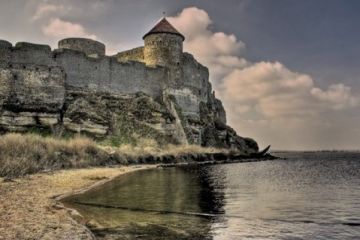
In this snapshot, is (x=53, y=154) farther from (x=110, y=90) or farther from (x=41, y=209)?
(x=110, y=90)

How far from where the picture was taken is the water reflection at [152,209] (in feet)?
27.3

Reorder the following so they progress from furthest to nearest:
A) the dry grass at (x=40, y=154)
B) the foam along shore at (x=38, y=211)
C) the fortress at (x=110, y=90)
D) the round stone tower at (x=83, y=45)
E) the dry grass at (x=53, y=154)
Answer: the round stone tower at (x=83, y=45)
the fortress at (x=110, y=90)
the dry grass at (x=53, y=154)
the dry grass at (x=40, y=154)
the foam along shore at (x=38, y=211)

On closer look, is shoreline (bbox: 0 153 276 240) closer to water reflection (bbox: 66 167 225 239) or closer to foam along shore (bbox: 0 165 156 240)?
foam along shore (bbox: 0 165 156 240)

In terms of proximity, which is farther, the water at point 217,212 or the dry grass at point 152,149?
the dry grass at point 152,149

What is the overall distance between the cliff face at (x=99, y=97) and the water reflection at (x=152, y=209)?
15356mm

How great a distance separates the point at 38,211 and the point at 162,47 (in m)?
31.0

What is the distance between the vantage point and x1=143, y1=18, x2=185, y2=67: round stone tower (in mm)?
39031

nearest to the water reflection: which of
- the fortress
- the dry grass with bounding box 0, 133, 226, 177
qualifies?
the dry grass with bounding box 0, 133, 226, 177

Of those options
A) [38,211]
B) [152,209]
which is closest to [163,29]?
[152,209]

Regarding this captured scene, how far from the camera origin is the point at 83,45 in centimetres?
3728

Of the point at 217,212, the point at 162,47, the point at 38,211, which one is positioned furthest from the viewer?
the point at 162,47

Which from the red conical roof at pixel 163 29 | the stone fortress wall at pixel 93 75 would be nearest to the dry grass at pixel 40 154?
the stone fortress wall at pixel 93 75

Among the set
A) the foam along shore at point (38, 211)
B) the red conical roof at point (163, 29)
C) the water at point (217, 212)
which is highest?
the red conical roof at point (163, 29)

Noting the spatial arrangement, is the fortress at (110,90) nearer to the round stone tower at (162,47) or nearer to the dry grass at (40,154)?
the round stone tower at (162,47)
